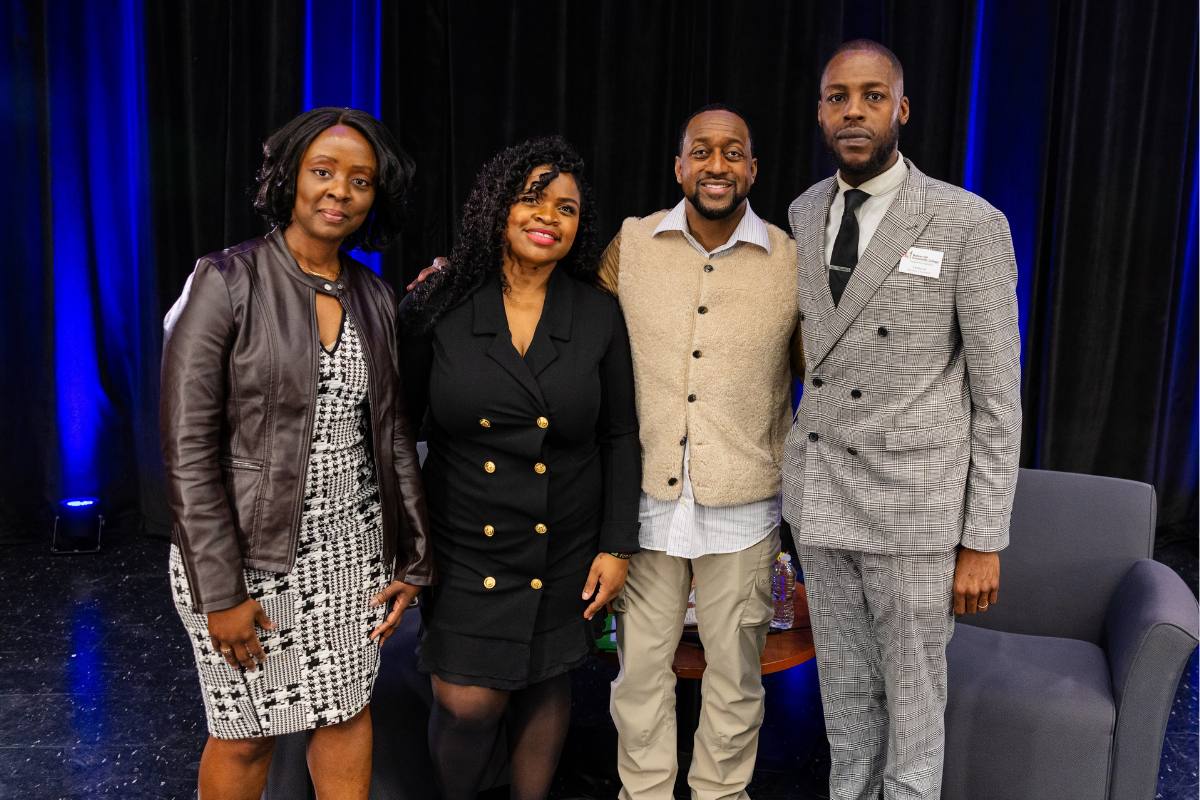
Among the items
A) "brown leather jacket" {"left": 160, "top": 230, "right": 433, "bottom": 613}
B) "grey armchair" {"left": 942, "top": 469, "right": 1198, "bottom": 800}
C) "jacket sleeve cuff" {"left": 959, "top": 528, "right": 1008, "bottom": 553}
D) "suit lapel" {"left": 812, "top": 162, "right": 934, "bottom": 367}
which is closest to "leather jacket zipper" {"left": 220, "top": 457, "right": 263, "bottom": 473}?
"brown leather jacket" {"left": 160, "top": 230, "right": 433, "bottom": 613}

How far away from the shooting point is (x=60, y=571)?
13.9 feet

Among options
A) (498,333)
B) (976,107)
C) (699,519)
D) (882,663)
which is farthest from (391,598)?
(976,107)

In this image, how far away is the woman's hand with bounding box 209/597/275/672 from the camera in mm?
1786

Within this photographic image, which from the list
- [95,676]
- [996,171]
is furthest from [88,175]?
[996,171]

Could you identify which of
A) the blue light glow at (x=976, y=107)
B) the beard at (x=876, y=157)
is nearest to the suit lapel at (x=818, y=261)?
the beard at (x=876, y=157)

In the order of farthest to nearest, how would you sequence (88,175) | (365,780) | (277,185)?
(88,175) < (365,780) < (277,185)

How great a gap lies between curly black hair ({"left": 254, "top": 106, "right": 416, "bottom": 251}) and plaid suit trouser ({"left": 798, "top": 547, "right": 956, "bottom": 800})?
1.14 meters

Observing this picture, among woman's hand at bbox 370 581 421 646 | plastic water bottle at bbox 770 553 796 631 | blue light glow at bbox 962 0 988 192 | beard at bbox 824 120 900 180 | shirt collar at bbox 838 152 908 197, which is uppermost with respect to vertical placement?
blue light glow at bbox 962 0 988 192

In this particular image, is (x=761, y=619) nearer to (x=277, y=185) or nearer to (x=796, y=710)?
(x=796, y=710)

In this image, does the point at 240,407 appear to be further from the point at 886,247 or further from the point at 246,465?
the point at 886,247

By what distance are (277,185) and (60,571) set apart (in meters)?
3.10

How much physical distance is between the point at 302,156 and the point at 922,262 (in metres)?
1.18

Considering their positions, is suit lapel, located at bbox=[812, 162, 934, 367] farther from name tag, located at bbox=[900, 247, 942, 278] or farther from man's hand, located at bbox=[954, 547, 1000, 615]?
man's hand, located at bbox=[954, 547, 1000, 615]

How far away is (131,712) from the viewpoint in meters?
3.04
